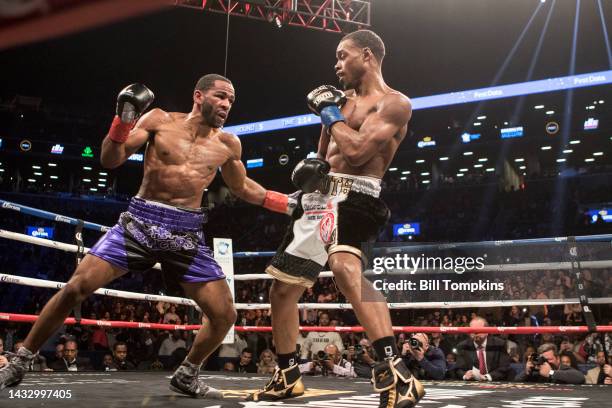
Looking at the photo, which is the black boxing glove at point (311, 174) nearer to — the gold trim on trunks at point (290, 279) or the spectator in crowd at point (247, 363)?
the gold trim on trunks at point (290, 279)

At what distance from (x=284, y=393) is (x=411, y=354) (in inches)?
86.6

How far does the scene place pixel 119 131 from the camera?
2.25 metres

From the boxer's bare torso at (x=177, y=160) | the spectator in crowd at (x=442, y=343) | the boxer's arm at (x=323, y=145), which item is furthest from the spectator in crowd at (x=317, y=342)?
the boxer's arm at (x=323, y=145)

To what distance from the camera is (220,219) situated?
20.4 meters

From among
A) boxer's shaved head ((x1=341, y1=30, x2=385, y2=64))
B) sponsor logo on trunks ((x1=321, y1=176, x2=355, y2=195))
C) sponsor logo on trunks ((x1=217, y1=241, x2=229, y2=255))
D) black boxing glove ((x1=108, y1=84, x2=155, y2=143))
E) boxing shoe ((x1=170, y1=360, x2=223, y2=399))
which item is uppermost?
boxer's shaved head ((x1=341, y1=30, x2=385, y2=64))

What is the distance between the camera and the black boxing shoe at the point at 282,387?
2.32 m

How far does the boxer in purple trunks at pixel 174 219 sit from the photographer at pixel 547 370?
2.35m

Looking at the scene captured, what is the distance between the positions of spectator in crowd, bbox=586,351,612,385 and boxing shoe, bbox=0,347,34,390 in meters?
3.33

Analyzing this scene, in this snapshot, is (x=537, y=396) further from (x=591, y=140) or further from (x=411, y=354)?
(x=591, y=140)

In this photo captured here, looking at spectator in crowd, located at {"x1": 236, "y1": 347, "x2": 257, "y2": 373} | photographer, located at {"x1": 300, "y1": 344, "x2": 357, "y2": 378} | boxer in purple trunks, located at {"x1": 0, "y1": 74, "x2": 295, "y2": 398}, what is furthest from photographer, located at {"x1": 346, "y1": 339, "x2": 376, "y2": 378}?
boxer in purple trunks, located at {"x1": 0, "y1": 74, "x2": 295, "y2": 398}

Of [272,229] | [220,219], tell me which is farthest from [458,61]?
[220,219]

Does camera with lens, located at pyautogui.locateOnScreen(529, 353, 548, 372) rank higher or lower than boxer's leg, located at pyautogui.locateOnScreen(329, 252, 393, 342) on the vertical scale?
lower

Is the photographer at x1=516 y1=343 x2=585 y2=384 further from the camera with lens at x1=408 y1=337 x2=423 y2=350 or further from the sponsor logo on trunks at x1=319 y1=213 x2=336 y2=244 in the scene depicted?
the sponsor logo on trunks at x1=319 y1=213 x2=336 y2=244

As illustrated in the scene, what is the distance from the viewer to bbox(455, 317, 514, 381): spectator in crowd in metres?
4.16
